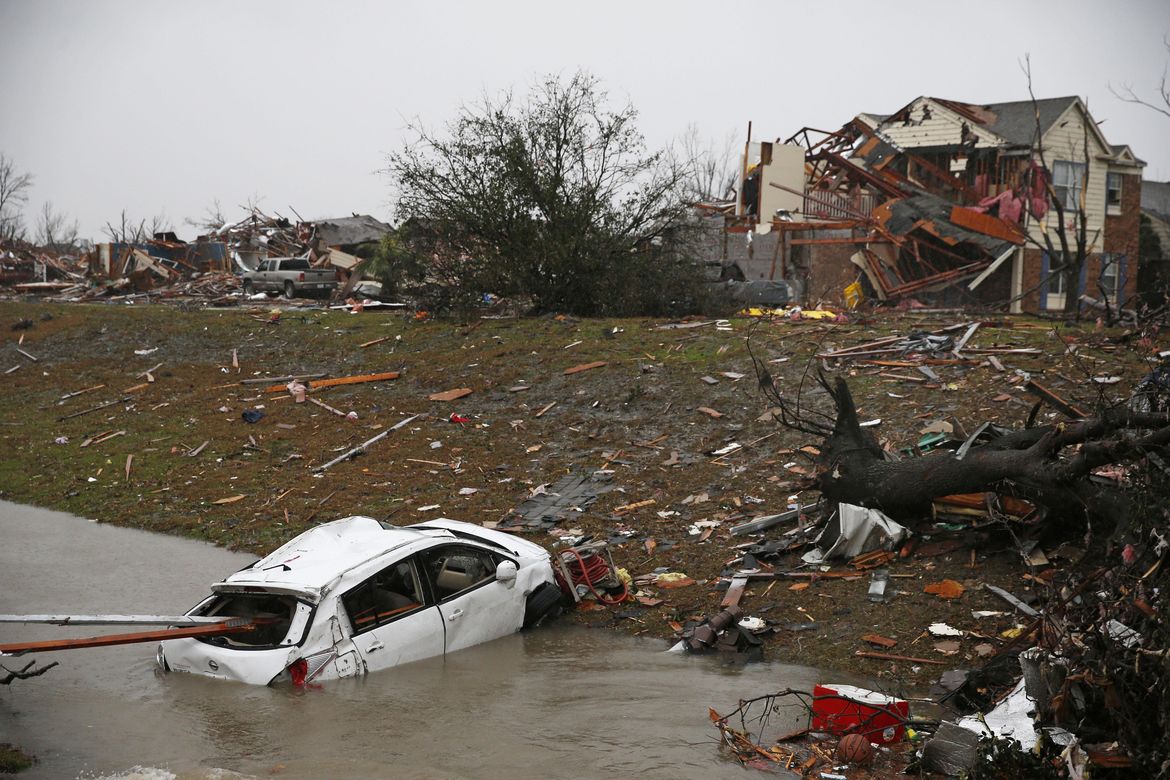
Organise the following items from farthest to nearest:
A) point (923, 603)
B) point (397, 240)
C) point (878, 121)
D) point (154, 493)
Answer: point (878, 121), point (397, 240), point (154, 493), point (923, 603)

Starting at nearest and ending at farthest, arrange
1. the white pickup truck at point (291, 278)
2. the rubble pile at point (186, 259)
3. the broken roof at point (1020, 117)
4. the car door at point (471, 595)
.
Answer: the car door at point (471, 595) → the broken roof at point (1020, 117) → the white pickup truck at point (291, 278) → the rubble pile at point (186, 259)

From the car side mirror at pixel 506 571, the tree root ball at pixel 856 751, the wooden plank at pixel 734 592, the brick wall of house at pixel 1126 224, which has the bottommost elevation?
the wooden plank at pixel 734 592

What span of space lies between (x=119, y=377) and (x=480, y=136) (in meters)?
10.6

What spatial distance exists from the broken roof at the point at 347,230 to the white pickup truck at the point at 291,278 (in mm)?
6483

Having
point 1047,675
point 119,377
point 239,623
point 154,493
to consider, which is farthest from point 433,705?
point 119,377

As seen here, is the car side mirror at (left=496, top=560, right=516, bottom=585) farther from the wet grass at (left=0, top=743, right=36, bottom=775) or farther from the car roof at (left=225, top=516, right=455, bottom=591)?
the wet grass at (left=0, top=743, right=36, bottom=775)

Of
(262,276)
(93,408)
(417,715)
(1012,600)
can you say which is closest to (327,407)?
(93,408)

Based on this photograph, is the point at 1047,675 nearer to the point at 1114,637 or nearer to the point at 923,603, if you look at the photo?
the point at 1114,637

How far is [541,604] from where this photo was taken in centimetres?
955

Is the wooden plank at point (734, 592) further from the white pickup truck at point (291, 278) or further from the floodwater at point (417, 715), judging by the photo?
the white pickup truck at point (291, 278)

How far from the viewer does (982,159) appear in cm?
3181

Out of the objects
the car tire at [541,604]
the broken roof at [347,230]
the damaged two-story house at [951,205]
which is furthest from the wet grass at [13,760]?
the broken roof at [347,230]

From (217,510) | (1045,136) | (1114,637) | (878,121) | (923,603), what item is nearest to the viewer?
(1114,637)

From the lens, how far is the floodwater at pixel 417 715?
636cm
